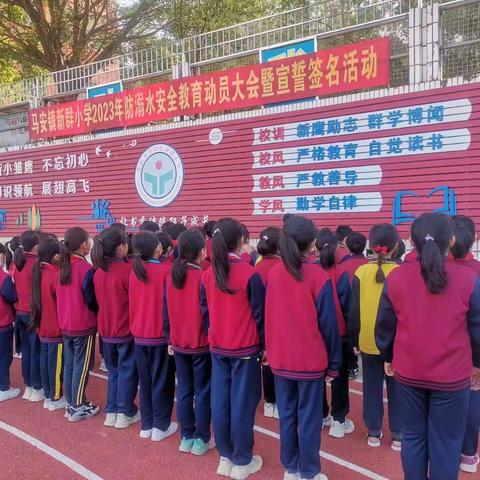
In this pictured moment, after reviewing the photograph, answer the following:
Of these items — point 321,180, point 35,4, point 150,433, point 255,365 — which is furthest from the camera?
point 35,4

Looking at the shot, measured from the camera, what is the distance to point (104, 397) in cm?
449

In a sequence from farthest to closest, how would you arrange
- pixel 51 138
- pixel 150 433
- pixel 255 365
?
pixel 51 138 → pixel 150 433 → pixel 255 365

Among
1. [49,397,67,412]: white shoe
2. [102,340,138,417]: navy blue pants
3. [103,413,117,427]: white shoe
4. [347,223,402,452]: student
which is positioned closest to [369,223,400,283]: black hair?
[347,223,402,452]: student

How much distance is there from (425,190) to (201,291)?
4.08 m

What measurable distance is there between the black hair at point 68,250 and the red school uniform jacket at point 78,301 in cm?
3

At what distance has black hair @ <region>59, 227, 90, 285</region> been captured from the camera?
3818 millimetres

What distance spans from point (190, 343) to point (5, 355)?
224 centimetres

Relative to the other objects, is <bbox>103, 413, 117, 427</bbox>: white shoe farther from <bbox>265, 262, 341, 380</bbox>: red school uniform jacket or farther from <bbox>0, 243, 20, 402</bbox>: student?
<bbox>265, 262, 341, 380</bbox>: red school uniform jacket

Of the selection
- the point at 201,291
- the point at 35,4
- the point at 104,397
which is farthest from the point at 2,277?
the point at 35,4

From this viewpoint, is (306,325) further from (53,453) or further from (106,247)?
(53,453)

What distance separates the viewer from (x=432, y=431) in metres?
2.32

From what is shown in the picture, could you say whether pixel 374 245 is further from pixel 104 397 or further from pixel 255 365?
pixel 104 397

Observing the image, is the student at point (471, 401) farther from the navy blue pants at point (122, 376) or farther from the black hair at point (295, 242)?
the navy blue pants at point (122, 376)

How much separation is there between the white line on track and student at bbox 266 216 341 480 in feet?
4.22
